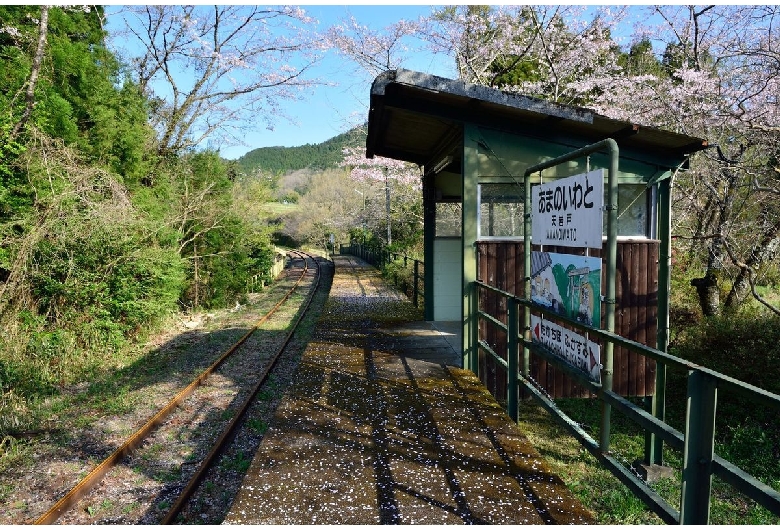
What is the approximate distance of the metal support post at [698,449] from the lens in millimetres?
2424

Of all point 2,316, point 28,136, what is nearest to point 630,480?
point 2,316

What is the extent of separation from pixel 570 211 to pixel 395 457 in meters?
2.31

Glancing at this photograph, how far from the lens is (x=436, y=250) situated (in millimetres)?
10570

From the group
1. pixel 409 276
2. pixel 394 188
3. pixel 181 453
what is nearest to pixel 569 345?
pixel 181 453

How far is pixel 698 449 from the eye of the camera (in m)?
2.47

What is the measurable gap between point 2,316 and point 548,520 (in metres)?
9.94

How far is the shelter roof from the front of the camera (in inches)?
230

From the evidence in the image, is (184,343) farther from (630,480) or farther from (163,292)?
(630,480)

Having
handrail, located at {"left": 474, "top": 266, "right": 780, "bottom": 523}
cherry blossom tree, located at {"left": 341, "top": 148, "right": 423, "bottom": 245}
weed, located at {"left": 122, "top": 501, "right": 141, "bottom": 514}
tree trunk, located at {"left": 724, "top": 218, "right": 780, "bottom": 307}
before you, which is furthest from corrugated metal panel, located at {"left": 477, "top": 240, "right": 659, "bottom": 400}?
cherry blossom tree, located at {"left": 341, "top": 148, "right": 423, "bottom": 245}

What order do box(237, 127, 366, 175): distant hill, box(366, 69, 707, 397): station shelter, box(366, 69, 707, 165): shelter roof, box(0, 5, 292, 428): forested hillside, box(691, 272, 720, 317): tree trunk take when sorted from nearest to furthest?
box(366, 69, 707, 165): shelter roof, box(366, 69, 707, 397): station shelter, box(0, 5, 292, 428): forested hillside, box(691, 272, 720, 317): tree trunk, box(237, 127, 366, 175): distant hill

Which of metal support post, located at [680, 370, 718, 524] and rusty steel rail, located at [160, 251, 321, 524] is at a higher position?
metal support post, located at [680, 370, 718, 524]

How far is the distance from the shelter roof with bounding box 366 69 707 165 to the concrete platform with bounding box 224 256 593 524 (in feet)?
9.90

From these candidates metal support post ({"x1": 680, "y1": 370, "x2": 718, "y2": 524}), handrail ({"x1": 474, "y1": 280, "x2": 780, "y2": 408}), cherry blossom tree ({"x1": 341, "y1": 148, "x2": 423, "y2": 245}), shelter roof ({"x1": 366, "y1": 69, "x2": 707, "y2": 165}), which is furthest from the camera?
cherry blossom tree ({"x1": 341, "y1": 148, "x2": 423, "y2": 245})

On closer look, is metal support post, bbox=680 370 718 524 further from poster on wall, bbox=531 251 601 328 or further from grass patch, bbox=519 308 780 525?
grass patch, bbox=519 308 780 525
